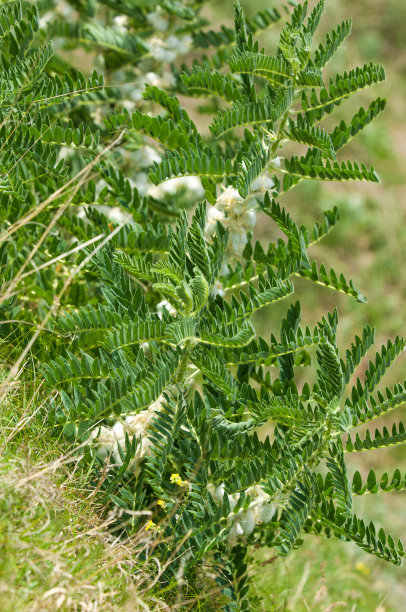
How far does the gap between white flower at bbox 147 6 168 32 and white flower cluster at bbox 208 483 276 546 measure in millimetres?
1188

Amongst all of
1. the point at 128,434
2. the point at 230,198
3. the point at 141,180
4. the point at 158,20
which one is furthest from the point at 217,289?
the point at 158,20

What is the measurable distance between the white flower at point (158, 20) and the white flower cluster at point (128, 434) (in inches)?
41.6

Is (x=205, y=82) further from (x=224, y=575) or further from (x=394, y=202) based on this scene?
(x=394, y=202)

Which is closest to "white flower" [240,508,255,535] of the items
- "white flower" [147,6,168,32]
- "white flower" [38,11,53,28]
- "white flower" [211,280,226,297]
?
"white flower" [211,280,226,297]

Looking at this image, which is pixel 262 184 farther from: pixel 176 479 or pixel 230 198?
pixel 176 479

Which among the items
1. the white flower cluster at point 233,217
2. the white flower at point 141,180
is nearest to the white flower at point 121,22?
the white flower at point 141,180

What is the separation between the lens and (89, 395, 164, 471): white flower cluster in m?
1.25

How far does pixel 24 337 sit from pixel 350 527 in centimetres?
67

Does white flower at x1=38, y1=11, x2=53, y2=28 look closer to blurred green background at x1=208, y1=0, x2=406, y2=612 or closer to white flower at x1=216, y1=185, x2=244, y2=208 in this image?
white flower at x1=216, y1=185, x2=244, y2=208

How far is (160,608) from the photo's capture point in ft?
3.81

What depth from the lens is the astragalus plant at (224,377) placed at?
3.85 ft

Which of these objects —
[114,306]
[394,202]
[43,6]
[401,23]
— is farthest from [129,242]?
[401,23]

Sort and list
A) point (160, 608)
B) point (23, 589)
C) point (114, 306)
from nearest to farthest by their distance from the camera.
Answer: point (23, 589), point (160, 608), point (114, 306)

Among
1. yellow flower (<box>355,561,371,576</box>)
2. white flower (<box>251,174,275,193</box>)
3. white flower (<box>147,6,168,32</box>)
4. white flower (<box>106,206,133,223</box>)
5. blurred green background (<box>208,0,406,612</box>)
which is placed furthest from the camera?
blurred green background (<box>208,0,406,612</box>)
